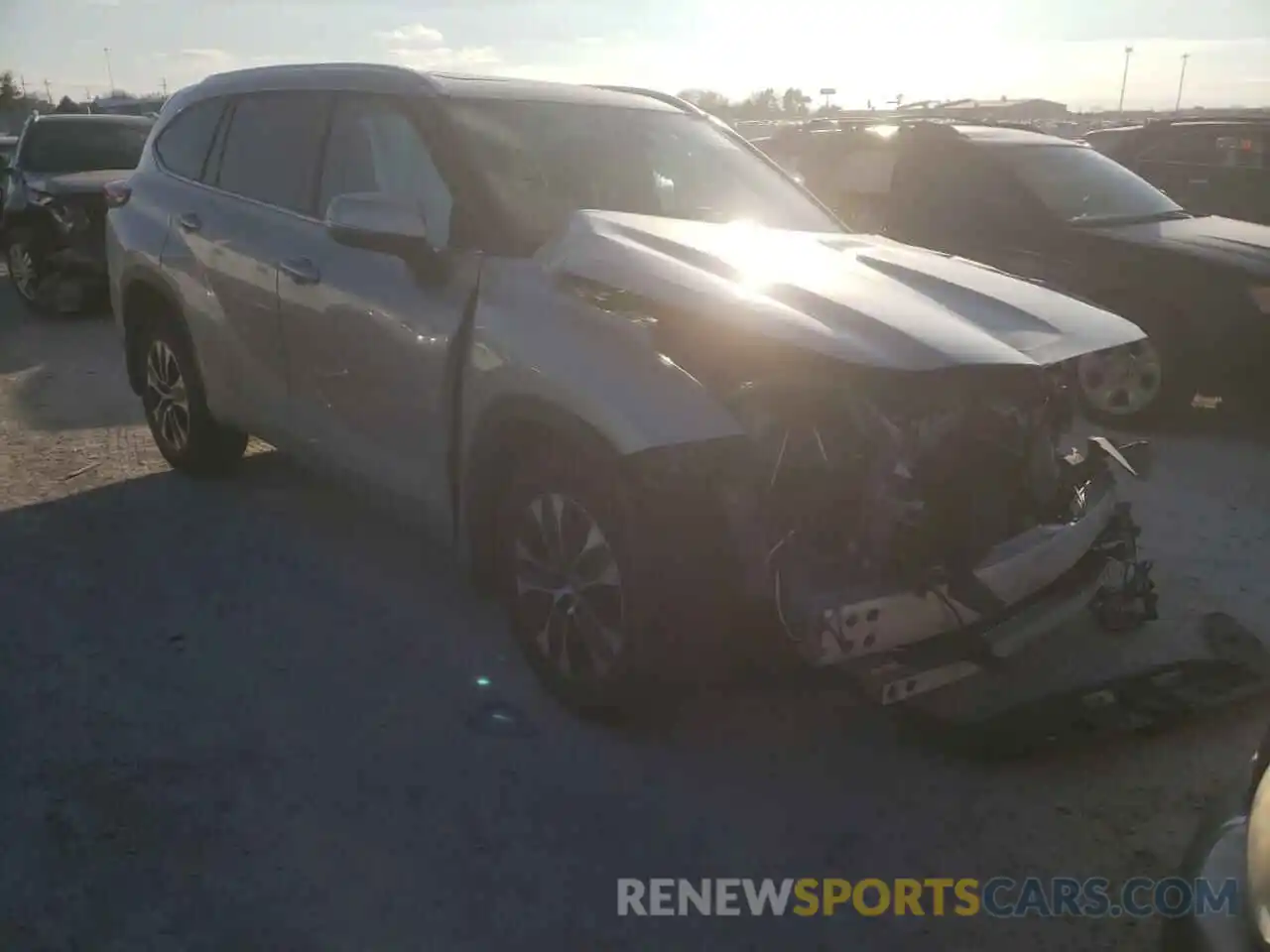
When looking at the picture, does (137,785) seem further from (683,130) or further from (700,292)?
(683,130)

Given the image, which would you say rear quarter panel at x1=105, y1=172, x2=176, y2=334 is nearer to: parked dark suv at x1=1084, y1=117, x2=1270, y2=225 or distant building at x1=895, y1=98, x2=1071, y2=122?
parked dark suv at x1=1084, y1=117, x2=1270, y2=225

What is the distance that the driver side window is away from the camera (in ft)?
12.1

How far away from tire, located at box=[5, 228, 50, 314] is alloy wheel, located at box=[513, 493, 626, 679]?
30.4ft

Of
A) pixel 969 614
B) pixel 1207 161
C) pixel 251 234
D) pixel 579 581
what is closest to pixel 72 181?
pixel 251 234

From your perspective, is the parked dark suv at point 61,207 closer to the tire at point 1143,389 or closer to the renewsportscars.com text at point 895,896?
the tire at point 1143,389

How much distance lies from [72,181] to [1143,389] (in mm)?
9564

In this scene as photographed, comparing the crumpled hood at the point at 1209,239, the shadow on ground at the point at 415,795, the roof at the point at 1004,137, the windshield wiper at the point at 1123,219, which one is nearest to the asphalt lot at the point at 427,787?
the shadow on ground at the point at 415,795

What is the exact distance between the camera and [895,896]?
2709 mm

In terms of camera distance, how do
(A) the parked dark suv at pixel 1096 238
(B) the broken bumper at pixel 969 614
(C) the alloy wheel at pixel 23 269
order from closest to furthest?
(B) the broken bumper at pixel 969 614 < (A) the parked dark suv at pixel 1096 238 < (C) the alloy wheel at pixel 23 269

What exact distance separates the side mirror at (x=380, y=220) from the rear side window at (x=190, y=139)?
1.99m

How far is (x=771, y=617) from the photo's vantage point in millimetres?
2908

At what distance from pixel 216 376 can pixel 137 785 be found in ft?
7.52

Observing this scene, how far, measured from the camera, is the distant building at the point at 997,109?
A: 20.0 meters

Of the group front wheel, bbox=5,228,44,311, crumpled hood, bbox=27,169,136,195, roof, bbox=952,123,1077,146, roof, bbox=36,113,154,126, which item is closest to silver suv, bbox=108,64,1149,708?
roof, bbox=952,123,1077,146
